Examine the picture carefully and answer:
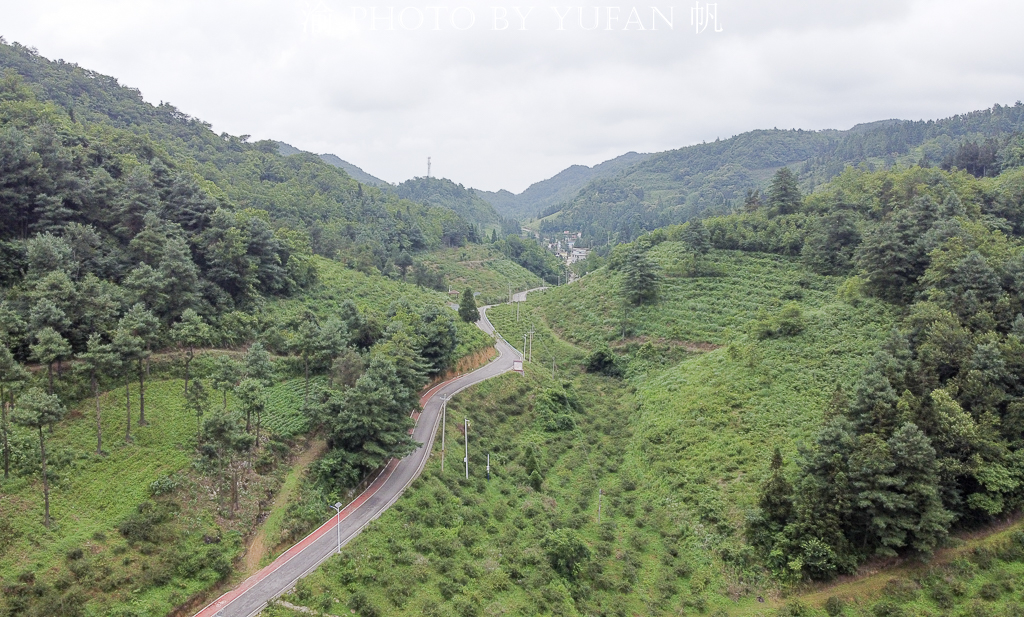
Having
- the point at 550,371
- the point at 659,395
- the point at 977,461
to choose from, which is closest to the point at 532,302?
the point at 550,371

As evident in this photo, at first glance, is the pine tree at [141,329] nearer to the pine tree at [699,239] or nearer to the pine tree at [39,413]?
the pine tree at [39,413]

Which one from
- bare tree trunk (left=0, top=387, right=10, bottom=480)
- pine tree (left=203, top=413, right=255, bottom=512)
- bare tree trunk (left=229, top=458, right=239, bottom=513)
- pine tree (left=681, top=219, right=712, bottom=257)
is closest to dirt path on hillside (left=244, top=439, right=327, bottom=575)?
bare tree trunk (left=229, top=458, right=239, bottom=513)

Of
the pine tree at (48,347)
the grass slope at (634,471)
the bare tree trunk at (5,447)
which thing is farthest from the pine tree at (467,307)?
the bare tree trunk at (5,447)

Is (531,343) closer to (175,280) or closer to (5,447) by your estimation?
(175,280)

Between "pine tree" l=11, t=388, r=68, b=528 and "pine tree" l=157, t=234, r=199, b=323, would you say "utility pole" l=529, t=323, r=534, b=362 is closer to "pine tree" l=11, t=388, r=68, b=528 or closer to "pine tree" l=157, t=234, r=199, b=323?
"pine tree" l=157, t=234, r=199, b=323

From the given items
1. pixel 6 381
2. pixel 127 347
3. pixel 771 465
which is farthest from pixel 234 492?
pixel 771 465
